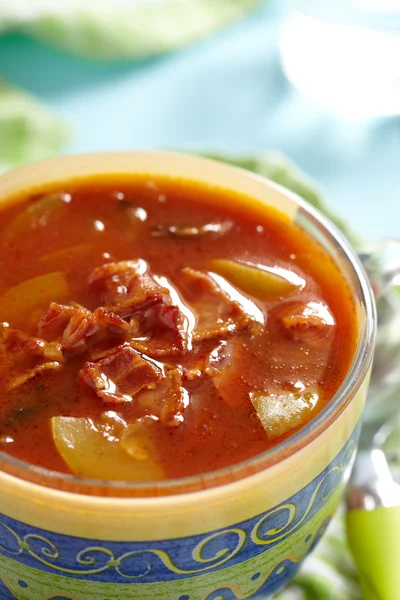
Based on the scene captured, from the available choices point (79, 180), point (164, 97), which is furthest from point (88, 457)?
point (164, 97)

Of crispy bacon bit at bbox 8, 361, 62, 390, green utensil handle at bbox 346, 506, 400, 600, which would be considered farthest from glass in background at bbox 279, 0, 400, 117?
crispy bacon bit at bbox 8, 361, 62, 390

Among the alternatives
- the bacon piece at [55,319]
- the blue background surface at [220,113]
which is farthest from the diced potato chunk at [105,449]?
the blue background surface at [220,113]

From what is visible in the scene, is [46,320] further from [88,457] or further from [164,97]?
[164,97]

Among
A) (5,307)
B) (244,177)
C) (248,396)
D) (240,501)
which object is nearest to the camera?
(240,501)

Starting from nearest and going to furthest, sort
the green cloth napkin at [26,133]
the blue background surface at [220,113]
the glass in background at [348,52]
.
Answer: the green cloth napkin at [26,133] < the blue background surface at [220,113] < the glass in background at [348,52]

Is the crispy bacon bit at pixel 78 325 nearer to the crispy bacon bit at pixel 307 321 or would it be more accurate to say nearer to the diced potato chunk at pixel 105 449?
the diced potato chunk at pixel 105 449

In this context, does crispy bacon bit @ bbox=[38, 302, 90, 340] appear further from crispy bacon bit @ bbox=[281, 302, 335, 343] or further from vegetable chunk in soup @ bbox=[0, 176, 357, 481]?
crispy bacon bit @ bbox=[281, 302, 335, 343]

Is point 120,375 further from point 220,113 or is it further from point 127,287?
Result: point 220,113

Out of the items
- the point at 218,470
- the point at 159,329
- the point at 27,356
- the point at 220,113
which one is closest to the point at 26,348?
the point at 27,356
